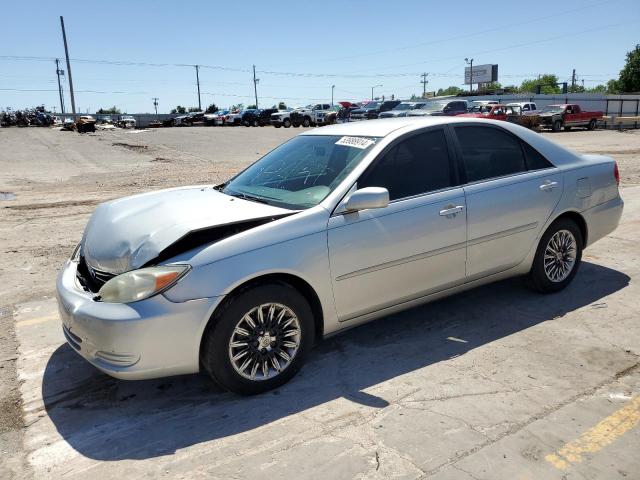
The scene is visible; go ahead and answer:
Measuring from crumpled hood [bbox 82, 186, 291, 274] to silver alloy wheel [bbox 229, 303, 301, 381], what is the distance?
1.99 feet

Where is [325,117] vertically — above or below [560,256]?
above

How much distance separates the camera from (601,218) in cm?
522

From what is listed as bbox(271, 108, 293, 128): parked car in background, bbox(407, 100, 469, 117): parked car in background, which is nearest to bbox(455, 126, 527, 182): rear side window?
bbox(407, 100, 469, 117): parked car in background

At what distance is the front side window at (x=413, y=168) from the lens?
152 inches

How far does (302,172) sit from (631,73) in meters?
84.2

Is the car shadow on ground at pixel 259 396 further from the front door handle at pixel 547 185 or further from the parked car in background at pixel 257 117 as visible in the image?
the parked car in background at pixel 257 117

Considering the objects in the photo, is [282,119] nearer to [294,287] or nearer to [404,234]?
[404,234]

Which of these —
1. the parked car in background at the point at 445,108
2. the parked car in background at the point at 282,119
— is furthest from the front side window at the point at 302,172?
the parked car in background at the point at 282,119

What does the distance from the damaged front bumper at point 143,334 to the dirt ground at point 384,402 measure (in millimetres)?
354

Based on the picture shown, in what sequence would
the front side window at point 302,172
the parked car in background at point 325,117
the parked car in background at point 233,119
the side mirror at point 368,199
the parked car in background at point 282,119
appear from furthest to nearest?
the parked car in background at point 233,119 → the parked car in background at point 282,119 → the parked car in background at point 325,117 → the front side window at point 302,172 → the side mirror at point 368,199

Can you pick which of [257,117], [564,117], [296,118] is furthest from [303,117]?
[564,117]

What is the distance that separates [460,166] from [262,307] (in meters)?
2.03

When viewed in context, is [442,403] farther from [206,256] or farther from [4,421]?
[4,421]

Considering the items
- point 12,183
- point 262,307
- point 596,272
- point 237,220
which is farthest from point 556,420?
point 12,183
